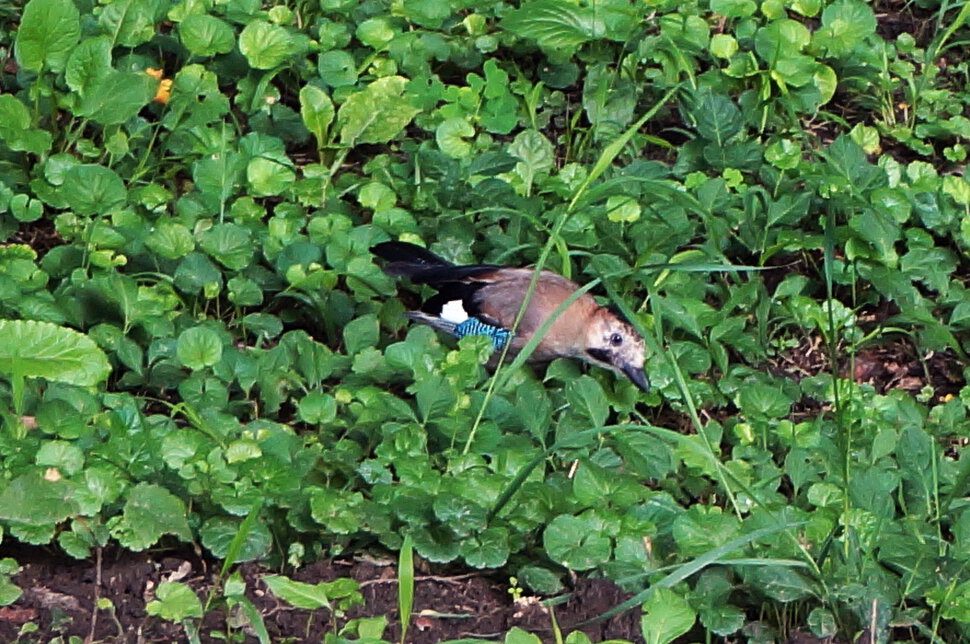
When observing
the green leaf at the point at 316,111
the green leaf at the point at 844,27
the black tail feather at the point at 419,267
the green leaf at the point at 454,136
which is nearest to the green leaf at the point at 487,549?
the black tail feather at the point at 419,267

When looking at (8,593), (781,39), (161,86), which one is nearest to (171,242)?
(161,86)

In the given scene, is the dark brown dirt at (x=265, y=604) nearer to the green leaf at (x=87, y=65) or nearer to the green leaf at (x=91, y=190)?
the green leaf at (x=91, y=190)

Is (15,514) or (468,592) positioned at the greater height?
(15,514)

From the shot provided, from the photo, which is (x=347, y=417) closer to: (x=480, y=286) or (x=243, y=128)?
(x=480, y=286)

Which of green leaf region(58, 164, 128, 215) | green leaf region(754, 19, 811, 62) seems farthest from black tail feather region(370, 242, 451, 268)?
green leaf region(754, 19, 811, 62)

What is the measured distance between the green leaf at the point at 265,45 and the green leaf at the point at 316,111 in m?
0.19

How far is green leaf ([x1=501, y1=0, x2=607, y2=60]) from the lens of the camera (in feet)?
18.9

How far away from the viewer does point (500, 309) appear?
491cm

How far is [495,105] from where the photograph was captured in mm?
5629

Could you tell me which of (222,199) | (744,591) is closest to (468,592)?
(744,591)

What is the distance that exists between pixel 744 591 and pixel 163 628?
1.37 meters

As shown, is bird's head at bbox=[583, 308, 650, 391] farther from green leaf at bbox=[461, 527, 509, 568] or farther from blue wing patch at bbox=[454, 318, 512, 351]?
green leaf at bbox=[461, 527, 509, 568]

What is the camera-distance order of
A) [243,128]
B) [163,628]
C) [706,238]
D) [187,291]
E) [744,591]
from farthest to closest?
[243,128] → [706,238] → [187,291] → [744,591] → [163,628]

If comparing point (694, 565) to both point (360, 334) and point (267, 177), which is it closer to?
point (360, 334)
